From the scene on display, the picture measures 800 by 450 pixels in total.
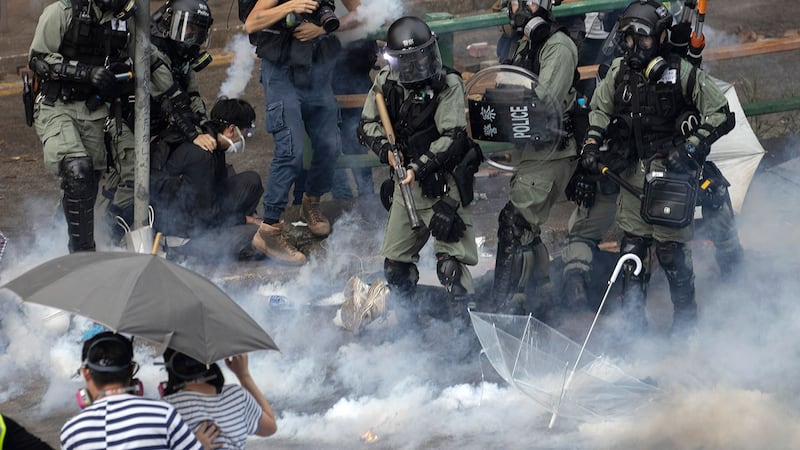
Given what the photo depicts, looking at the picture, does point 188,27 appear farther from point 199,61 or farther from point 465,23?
point 465,23

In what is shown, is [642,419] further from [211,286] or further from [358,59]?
[358,59]

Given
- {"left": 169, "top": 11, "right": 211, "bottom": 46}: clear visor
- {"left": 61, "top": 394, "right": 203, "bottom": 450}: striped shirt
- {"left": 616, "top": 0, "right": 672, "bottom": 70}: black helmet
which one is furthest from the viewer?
{"left": 169, "top": 11, "right": 211, "bottom": 46}: clear visor

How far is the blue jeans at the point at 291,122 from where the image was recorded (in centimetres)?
775

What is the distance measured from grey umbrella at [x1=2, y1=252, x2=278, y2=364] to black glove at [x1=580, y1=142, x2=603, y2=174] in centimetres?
311

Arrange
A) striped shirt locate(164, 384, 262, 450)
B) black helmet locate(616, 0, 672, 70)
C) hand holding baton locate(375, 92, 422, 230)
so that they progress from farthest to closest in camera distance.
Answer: hand holding baton locate(375, 92, 422, 230) → black helmet locate(616, 0, 672, 70) → striped shirt locate(164, 384, 262, 450)

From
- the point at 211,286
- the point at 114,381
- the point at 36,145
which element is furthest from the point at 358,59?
the point at 114,381

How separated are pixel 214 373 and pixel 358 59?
4574 mm

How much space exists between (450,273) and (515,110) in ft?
3.44

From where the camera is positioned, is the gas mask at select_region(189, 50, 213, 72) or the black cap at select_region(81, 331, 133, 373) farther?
the gas mask at select_region(189, 50, 213, 72)

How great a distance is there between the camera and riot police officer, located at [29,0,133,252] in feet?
22.7

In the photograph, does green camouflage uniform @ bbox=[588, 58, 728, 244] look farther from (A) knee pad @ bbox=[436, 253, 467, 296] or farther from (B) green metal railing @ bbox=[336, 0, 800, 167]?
(B) green metal railing @ bbox=[336, 0, 800, 167]

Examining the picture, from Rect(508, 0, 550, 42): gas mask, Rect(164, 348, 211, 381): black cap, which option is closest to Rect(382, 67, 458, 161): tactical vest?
Rect(508, 0, 550, 42): gas mask

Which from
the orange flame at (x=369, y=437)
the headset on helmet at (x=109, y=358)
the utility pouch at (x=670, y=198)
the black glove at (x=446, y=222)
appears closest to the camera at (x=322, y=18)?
the black glove at (x=446, y=222)

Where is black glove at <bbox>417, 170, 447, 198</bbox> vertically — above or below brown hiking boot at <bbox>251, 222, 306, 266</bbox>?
above
